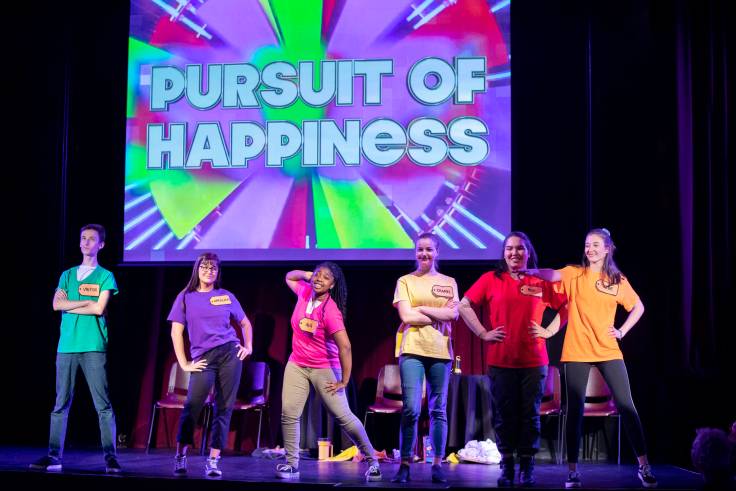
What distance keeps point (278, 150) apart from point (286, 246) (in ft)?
2.67

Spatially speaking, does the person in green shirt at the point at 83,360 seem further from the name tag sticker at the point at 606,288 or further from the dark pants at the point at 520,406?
the name tag sticker at the point at 606,288

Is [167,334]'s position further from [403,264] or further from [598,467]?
[598,467]

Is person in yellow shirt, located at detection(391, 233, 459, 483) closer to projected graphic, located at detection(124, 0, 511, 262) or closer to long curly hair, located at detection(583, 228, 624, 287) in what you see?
long curly hair, located at detection(583, 228, 624, 287)

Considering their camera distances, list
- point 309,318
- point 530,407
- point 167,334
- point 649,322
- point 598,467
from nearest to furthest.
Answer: point 530,407
point 309,318
point 598,467
point 649,322
point 167,334

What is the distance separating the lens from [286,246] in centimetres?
687

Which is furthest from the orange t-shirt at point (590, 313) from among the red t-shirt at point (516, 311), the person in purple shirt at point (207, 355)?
the person in purple shirt at point (207, 355)

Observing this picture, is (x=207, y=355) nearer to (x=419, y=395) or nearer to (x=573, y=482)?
(x=419, y=395)

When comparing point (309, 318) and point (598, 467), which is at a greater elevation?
point (309, 318)

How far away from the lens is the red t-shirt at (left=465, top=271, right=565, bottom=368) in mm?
4695

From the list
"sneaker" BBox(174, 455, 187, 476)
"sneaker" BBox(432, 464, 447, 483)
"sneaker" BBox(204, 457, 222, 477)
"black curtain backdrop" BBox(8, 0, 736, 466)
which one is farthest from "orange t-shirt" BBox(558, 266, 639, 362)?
"sneaker" BBox(174, 455, 187, 476)

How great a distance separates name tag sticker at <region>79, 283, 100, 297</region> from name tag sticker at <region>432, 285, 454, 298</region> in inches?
86.3

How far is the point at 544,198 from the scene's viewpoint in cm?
684

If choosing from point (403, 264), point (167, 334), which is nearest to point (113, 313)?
point (167, 334)

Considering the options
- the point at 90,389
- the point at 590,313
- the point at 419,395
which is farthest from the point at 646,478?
the point at 90,389
